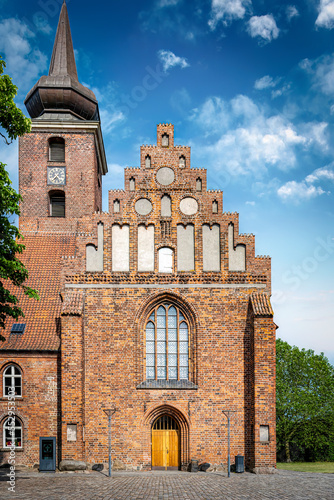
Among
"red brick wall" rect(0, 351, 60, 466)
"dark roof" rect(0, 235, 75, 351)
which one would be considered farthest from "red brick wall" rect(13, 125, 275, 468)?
"dark roof" rect(0, 235, 75, 351)

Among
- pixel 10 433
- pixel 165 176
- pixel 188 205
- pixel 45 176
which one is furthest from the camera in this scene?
pixel 45 176

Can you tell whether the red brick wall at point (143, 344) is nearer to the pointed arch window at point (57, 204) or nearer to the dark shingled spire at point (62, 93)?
the pointed arch window at point (57, 204)

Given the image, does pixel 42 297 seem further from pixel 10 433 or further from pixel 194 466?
pixel 194 466

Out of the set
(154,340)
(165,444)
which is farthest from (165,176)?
(165,444)

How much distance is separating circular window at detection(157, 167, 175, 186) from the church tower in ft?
22.6

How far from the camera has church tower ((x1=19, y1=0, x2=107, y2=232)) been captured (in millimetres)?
25266

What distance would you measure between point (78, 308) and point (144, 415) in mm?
4885

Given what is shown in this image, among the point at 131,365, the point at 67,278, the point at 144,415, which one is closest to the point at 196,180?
the point at 67,278

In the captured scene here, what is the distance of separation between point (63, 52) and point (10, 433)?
20.8 m

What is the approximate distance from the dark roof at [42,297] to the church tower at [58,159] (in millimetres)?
1517

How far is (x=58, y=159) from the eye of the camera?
86.1 feet

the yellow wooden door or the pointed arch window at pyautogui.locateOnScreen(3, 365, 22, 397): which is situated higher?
the pointed arch window at pyautogui.locateOnScreen(3, 365, 22, 397)

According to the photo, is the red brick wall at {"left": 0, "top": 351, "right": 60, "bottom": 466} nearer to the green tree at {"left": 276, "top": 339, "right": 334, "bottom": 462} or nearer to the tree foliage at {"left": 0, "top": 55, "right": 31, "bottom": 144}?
the tree foliage at {"left": 0, "top": 55, "right": 31, "bottom": 144}

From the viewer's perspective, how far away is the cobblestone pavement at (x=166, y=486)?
44.1 ft
